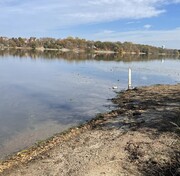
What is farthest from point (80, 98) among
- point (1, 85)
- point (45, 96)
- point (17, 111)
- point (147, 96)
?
point (1, 85)

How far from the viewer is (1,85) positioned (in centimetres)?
3291

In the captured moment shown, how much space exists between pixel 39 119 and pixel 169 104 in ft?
24.7

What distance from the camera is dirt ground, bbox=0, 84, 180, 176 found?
391 inches

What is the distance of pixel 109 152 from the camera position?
11.4 metres

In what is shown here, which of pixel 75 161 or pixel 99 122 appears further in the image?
pixel 99 122

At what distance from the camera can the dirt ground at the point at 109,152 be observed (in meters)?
9.92

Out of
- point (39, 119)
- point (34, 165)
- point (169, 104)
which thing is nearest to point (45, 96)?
point (39, 119)

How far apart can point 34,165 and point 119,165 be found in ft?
8.82

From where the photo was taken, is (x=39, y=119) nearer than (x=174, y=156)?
No

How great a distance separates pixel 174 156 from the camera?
34.4 feet

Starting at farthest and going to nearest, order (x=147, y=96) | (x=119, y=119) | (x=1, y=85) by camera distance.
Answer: (x=1, y=85) → (x=147, y=96) → (x=119, y=119)

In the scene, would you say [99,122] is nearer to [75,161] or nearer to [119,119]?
[119,119]

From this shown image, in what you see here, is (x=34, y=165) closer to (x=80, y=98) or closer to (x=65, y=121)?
(x=65, y=121)

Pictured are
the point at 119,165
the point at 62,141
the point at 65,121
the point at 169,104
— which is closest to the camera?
the point at 119,165
